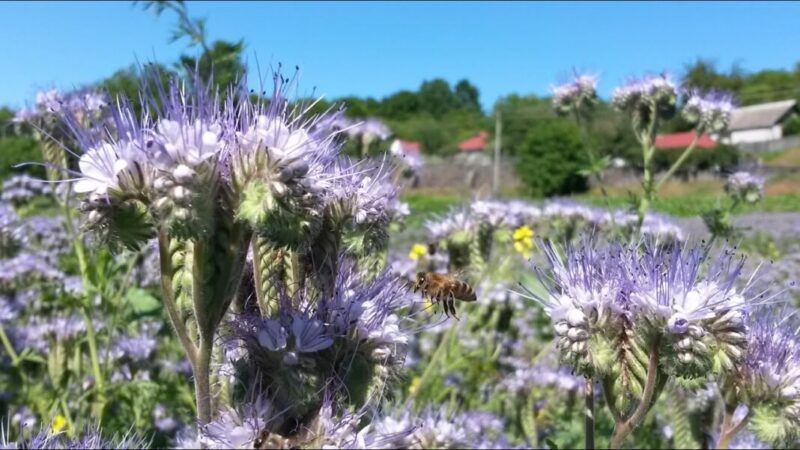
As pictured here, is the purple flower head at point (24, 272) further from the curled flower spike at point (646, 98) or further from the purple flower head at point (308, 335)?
the purple flower head at point (308, 335)

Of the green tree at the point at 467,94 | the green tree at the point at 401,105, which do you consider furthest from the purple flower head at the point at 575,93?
the green tree at the point at 467,94

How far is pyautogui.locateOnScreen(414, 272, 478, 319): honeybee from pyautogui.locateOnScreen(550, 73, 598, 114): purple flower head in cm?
370

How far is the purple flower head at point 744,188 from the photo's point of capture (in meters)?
6.82

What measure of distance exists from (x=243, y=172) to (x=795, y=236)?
51.3 feet

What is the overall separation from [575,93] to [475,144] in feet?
255

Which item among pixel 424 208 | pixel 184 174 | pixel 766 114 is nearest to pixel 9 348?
pixel 184 174

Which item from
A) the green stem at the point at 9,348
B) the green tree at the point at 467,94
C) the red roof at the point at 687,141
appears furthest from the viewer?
the green tree at the point at 467,94

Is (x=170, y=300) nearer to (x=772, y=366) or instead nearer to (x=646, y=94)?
(x=772, y=366)

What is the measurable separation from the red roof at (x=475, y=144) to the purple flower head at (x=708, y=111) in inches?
2849

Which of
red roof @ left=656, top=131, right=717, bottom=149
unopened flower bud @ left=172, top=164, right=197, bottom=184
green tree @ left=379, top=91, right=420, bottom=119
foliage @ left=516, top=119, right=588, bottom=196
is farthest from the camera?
green tree @ left=379, top=91, right=420, bottom=119

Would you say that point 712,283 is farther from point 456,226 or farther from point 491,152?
point 491,152

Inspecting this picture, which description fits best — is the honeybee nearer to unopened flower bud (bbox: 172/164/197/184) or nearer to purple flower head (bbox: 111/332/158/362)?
unopened flower bud (bbox: 172/164/197/184)

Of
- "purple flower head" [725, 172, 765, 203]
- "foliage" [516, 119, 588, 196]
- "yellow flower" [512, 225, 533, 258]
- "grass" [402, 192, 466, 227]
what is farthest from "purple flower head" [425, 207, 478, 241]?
"foliage" [516, 119, 588, 196]

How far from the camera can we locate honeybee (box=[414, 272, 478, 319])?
335 centimetres
